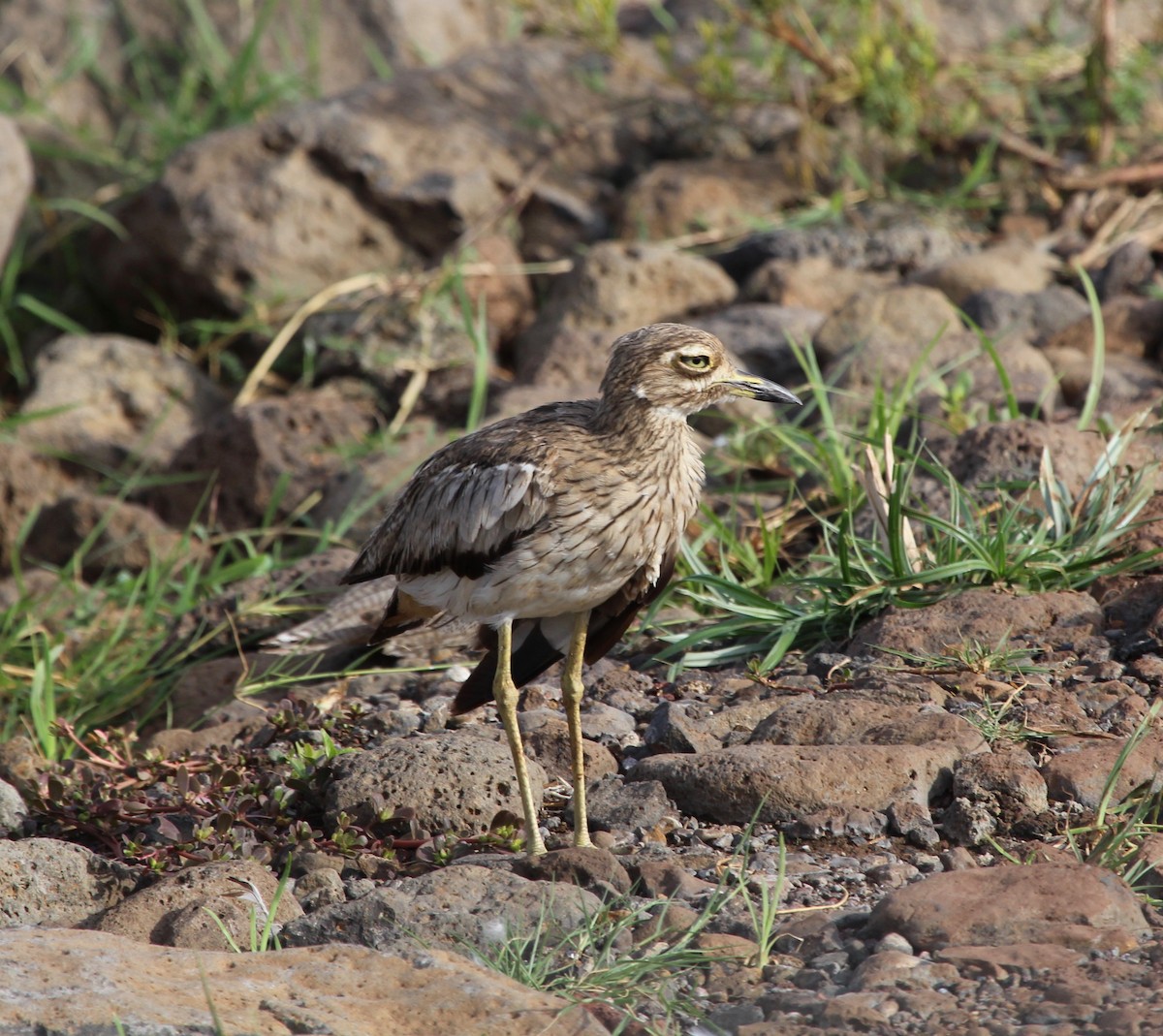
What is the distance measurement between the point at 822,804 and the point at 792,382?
3.04 metres

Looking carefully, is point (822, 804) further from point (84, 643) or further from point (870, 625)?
point (84, 643)

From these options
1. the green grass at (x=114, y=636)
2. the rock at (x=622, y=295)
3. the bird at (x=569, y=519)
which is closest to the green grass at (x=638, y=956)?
the bird at (x=569, y=519)

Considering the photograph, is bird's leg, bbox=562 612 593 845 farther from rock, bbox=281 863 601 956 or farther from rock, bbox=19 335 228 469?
rock, bbox=19 335 228 469

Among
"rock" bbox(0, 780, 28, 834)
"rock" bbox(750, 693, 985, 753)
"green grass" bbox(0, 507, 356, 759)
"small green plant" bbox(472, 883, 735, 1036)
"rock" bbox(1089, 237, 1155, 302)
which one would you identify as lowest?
"green grass" bbox(0, 507, 356, 759)

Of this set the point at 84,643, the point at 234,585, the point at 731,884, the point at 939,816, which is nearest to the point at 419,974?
the point at 731,884

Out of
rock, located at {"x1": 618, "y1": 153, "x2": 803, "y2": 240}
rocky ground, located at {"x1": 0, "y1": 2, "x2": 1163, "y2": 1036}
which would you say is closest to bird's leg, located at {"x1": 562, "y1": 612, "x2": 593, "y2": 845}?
rocky ground, located at {"x1": 0, "y1": 2, "x2": 1163, "y2": 1036}

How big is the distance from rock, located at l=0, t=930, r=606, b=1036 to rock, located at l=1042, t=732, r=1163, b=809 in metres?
1.44

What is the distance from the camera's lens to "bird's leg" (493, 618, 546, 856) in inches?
139

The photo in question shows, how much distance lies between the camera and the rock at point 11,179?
296 inches

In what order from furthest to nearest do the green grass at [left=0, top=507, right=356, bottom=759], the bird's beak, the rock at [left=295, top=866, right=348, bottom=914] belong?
the green grass at [left=0, top=507, right=356, bottom=759], the bird's beak, the rock at [left=295, top=866, right=348, bottom=914]

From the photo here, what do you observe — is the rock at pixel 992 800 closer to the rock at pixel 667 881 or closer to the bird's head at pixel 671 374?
the rock at pixel 667 881

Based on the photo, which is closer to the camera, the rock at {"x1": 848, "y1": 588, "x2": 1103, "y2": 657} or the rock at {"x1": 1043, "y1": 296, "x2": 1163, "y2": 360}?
the rock at {"x1": 848, "y1": 588, "x2": 1103, "y2": 657}

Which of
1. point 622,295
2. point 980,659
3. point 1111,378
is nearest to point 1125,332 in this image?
point 1111,378

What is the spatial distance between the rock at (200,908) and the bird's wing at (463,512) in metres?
0.90
